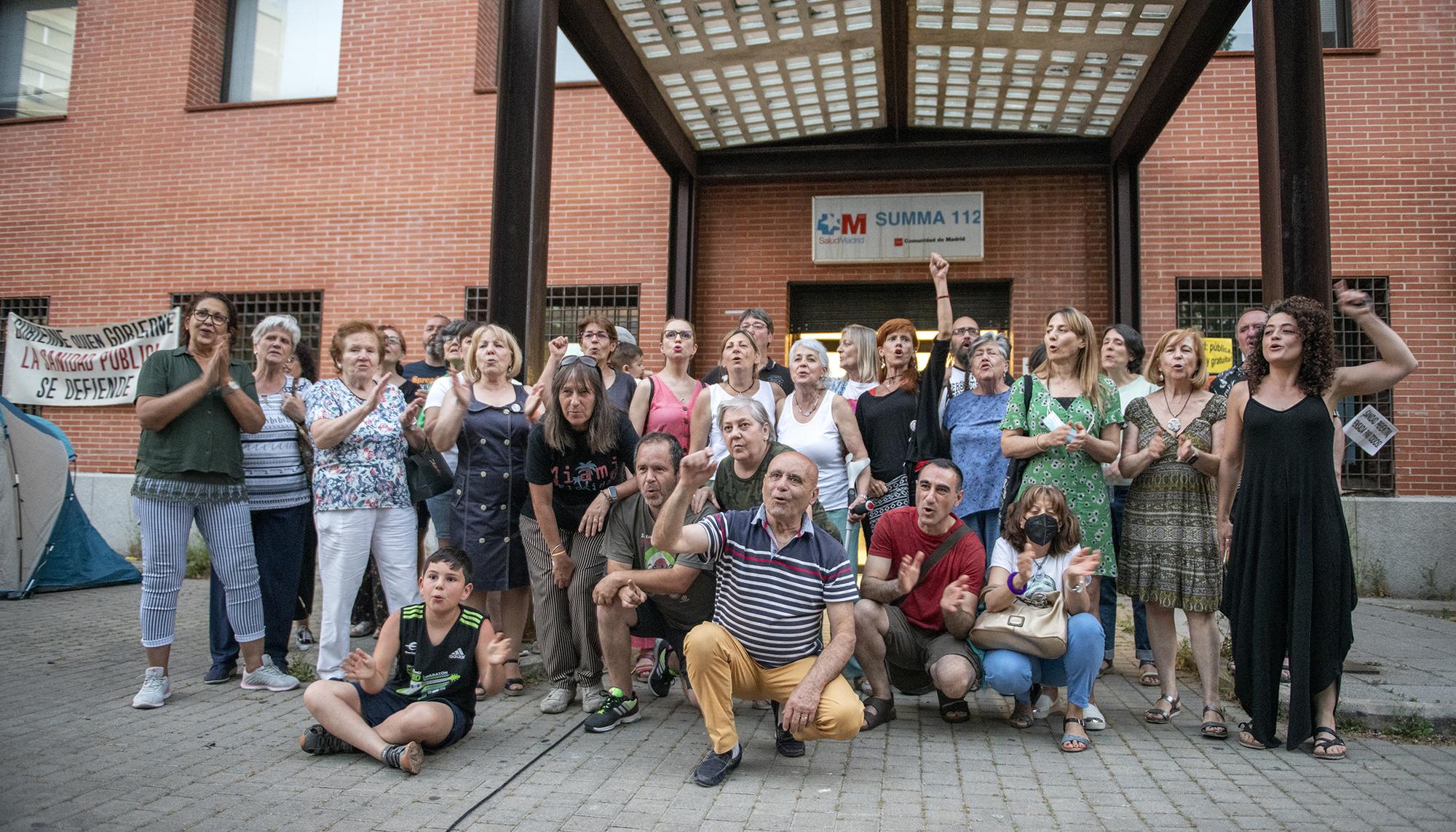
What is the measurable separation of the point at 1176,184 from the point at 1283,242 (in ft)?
17.0

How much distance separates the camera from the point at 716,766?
3.74m

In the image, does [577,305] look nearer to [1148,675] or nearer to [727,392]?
[727,392]

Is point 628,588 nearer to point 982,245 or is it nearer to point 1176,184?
point 982,245

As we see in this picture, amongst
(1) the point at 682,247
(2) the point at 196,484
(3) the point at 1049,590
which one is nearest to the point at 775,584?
(3) the point at 1049,590

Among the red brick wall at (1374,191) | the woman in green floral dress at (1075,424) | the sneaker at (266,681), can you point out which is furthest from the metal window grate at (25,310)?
the red brick wall at (1374,191)

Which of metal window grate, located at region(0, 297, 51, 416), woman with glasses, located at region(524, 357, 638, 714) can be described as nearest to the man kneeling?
woman with glasses, located at region(524, 357, 638, 714)

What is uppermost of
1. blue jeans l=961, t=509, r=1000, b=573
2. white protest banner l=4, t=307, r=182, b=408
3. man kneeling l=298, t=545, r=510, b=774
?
white protest banner l=4, t=307, r=182, b=408

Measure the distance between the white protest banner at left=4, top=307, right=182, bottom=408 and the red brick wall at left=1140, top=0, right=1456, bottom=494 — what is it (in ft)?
37.9

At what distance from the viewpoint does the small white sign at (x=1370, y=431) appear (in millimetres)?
7477

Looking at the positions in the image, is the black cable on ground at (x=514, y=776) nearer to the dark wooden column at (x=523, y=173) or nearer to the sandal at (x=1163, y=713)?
the dark wooden column at (x=523, y=173)

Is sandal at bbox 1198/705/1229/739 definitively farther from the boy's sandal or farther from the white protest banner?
the white protest banner

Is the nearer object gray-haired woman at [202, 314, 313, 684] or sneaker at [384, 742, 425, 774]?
sneaker at [384, 742, 425, 774]

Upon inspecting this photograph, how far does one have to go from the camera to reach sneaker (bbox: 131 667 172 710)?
4.74 m

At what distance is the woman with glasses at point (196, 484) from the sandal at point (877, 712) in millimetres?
3069
